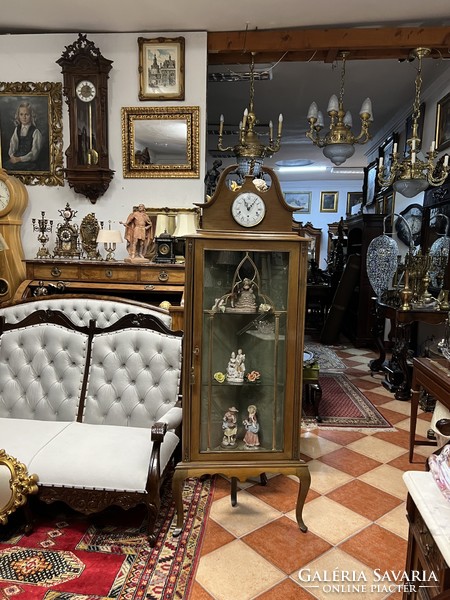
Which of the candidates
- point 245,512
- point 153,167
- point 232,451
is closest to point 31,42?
point 153,167

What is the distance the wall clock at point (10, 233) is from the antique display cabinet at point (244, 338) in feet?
8.48

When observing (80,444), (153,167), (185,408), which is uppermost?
(153,167)

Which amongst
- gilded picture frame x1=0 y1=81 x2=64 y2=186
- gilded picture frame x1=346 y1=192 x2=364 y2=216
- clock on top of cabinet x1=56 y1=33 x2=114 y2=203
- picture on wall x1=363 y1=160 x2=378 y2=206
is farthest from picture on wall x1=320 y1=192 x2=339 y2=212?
gilded picture frame x1=0 y1=81 x2=64 y2=186

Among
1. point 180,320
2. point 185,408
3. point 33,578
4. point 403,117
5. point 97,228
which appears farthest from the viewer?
point 403,117

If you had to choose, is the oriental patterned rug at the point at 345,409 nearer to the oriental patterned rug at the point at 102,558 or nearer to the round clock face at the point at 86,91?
the oriental patterned rug at the point at 102,558

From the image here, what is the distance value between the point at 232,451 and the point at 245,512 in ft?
1.66

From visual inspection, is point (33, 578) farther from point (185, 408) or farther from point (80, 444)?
point (185, 408)

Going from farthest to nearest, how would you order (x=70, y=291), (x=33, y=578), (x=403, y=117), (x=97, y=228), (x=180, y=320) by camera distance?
(x=403, y=117) < (x=97, y=228) < (x=70, y=291) < (x=180, y=320) < (x=33, y=578)

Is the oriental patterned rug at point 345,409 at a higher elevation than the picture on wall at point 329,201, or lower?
lower

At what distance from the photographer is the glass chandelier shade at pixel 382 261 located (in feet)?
16.8

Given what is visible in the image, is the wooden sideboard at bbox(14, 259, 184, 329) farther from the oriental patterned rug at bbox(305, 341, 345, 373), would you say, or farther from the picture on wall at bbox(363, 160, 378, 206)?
the picture on wall at bbox(363, 160, 378, 206)

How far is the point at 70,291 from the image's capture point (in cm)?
396

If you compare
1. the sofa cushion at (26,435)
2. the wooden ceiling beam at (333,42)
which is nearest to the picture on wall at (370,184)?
the wooden ceiling beam at (333,42)

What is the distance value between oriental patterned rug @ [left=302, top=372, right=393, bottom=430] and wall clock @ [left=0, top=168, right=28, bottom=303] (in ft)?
9.68
